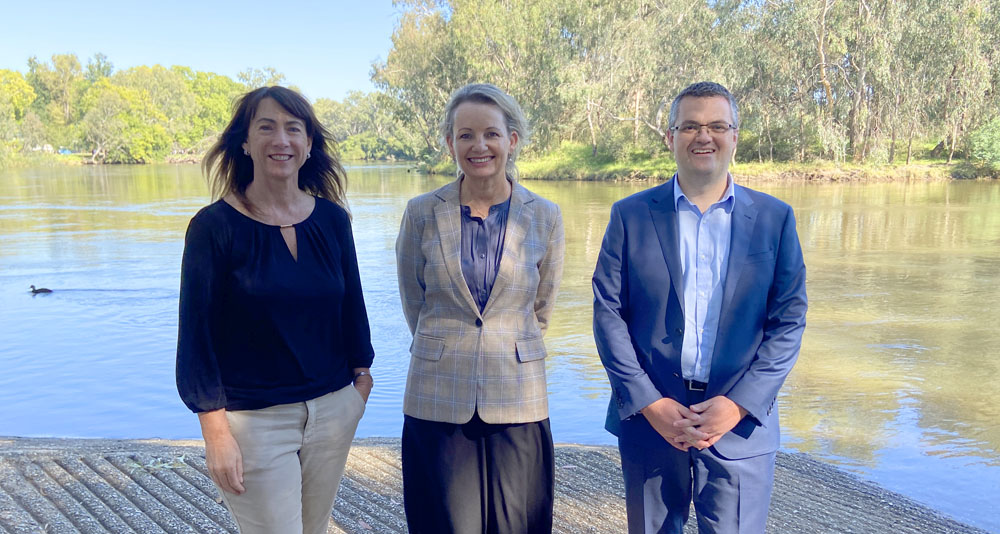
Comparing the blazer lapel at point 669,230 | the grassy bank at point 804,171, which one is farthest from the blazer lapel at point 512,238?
the grassy bank at point 804,171

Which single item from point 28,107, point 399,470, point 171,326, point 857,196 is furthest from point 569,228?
point 28,107

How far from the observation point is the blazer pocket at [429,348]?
2234 millimetres

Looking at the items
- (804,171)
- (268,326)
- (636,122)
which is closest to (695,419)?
(268,326)

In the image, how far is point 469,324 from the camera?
2227 mm

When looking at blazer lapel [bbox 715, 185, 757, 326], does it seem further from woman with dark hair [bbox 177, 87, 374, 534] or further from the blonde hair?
woman with dark hair [bbox 177, 87, 374, 534]

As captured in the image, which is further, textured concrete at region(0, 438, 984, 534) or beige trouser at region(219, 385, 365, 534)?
textured concrete at region(0, 438, 984, 534)

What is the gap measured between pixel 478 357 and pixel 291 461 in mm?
630

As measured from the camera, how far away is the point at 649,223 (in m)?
2.28

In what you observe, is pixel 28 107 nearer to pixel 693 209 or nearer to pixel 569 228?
pixel 569 228

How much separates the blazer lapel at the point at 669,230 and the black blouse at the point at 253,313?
1019mm

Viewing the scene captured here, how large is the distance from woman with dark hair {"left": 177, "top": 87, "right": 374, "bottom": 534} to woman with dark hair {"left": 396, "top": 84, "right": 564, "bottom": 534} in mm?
257

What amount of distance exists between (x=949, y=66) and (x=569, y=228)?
21186 mm

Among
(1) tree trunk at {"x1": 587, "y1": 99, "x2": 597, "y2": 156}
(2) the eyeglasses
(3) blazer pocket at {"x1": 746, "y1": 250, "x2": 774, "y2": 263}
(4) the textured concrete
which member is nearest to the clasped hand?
(3) blazer pocket at {"x1": 746, "y1": 250, "x2": 774, "y2": 263}

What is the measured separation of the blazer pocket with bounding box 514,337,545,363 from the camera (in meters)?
2.24
